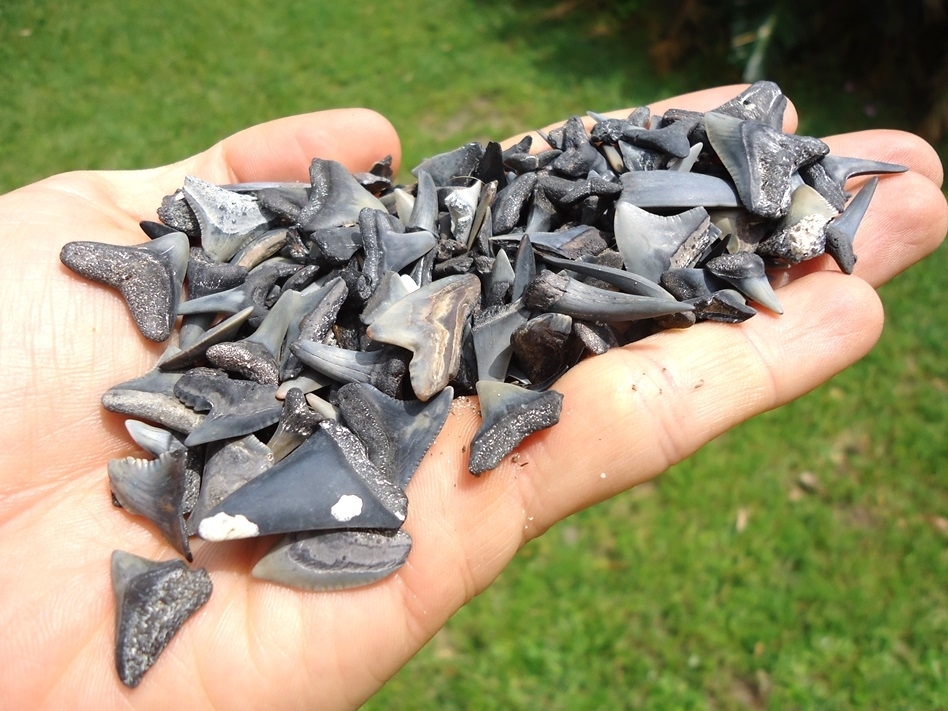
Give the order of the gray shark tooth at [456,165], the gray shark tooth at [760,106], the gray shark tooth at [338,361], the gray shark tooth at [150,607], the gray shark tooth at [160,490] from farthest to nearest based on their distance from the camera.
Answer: the gray shark tooth at [456,165], the gray shark tooth at [760,106], the gray shark tooth at [338,361], the gray shark tooth at [160,490], the gray shark tooth at [150,607]

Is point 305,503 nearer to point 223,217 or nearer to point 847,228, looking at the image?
point 223,217

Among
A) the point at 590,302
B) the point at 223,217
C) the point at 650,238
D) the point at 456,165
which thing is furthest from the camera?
the point at 456,165

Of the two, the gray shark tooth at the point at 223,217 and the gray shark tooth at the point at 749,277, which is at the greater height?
the gray shark tooth at the point at 223,217

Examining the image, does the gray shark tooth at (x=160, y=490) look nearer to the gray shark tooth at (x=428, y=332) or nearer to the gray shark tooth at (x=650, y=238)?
the gray shark tooth at (x=428, y=332)

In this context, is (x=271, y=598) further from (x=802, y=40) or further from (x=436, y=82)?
(x=802, y=40)

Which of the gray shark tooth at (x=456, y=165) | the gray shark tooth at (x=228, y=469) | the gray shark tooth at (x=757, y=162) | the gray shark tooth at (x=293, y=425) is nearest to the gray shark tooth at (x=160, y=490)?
the gray shark tooth at (x=228, y=469)

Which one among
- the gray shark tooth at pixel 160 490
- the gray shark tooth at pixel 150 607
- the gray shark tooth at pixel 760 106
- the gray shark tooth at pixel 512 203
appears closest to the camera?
the gray shark tooth at pixel 150 607

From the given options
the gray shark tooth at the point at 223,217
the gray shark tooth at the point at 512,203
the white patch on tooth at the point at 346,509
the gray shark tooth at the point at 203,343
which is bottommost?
the white patch on tooth at the point at 346,509

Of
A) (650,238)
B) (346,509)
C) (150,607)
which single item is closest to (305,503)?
(346,509)
